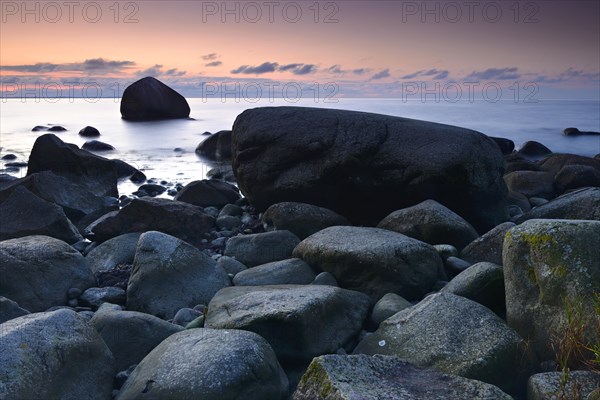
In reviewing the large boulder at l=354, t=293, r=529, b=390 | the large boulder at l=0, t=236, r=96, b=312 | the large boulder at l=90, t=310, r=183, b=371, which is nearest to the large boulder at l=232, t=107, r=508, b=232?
the large boulder at l=0, t=236, r=96, b=312

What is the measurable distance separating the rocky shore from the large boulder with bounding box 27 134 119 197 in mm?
1594

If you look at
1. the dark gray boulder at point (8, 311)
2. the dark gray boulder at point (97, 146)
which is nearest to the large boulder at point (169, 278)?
the dark gray boulder at point (8, 311)

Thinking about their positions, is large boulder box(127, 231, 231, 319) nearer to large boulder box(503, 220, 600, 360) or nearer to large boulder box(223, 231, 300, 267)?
large boulder box(223, 231, 300, 267)

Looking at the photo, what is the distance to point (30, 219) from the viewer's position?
27.0 feet

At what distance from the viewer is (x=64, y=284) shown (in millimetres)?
A: 6355

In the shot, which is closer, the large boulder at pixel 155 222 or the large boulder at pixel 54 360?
the large boulder at pixel 54 360

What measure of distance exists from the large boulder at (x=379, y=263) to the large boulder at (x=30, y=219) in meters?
3.85

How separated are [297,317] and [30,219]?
5092 millimetres

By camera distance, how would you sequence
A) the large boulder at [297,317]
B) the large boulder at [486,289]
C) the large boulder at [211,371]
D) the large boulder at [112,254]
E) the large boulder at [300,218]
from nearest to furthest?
the large boulder at [211,371] < the large boulder at [297,317] < the large boulder at [486,289] < the large boulder at [112,254] < the large boulder at [300,218]

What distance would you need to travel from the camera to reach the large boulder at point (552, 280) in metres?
4.48

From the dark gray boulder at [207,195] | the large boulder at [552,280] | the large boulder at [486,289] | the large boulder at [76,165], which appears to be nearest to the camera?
the large boulder at [552,280]

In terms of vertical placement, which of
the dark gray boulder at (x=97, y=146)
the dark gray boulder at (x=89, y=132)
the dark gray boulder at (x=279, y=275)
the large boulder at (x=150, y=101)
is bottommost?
the dark gray boulder at (x=279, y=275)

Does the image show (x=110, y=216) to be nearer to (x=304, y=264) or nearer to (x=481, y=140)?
(x=304, y=264)

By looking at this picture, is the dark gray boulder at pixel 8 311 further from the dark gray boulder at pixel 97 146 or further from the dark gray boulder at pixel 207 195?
the dark gray boulder at pixel 97 146
